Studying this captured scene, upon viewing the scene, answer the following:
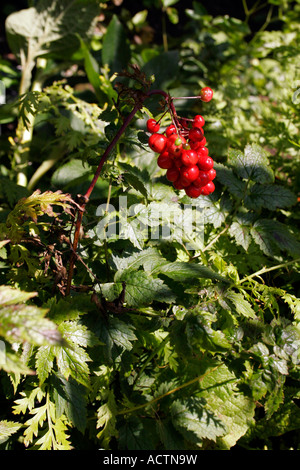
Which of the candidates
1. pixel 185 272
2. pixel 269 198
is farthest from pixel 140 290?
pixel 269 198

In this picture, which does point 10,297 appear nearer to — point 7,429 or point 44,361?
point 44,361

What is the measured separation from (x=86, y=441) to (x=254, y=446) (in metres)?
0.57

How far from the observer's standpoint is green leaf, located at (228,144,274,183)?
1219mm

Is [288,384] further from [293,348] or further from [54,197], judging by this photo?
[54,197]

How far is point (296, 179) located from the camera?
1.59 metres

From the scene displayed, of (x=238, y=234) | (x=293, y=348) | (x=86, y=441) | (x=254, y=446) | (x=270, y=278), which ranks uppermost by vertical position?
(x=238, y=234)

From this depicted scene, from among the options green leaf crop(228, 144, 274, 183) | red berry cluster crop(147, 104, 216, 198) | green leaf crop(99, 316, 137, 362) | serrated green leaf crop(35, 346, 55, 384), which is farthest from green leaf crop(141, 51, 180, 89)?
serrated green leaf crop(35, 346, 55, 384)

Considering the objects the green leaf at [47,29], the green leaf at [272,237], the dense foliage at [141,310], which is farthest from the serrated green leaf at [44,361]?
the green leaf at [47,29]

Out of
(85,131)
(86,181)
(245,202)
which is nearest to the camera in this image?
(245,202)

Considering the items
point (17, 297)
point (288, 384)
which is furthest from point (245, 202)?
point (17, 297)

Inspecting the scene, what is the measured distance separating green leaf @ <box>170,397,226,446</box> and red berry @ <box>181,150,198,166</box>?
0.63m

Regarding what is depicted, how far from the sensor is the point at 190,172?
96cm

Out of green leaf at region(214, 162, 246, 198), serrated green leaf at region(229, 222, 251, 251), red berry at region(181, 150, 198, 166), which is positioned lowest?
serrated green leaf at region(229, 222, 251, 251)

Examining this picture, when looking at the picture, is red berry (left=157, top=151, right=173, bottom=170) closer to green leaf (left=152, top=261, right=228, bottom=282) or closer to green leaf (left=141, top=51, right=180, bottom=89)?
green leaf (left=152, top=261, right=228, bottom=282)
